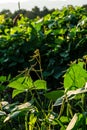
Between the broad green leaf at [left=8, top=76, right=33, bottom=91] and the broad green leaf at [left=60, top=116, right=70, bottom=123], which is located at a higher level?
the broad green leaf at [left=8, top=76, right=33, bottom=91]

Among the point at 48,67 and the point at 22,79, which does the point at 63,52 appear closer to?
the point at 48,67

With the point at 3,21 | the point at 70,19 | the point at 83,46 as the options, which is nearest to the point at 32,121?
the point at 83,46

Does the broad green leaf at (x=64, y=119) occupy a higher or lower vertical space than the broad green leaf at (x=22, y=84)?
lower

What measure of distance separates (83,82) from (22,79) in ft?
0.64

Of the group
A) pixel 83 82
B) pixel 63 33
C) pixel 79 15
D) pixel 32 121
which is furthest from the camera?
pixel 79 15

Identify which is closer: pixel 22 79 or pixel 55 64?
pixel 22 79

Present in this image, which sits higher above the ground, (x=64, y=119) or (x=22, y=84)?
(x=22, y=84)

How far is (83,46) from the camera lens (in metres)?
4.44

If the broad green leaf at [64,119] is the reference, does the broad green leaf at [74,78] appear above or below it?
above

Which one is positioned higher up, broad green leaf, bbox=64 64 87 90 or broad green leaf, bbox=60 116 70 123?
broad green leaf, bbox=64 64 87 90

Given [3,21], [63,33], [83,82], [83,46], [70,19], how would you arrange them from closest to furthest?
[83,82] < [83,46] < [63,33] < [70,19] < [3,21]

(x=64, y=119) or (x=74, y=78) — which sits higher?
(x=74, y=78)

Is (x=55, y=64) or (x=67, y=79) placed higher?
(x=67, y=79)

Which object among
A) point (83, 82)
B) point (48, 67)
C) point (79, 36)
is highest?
point (83, 82)
